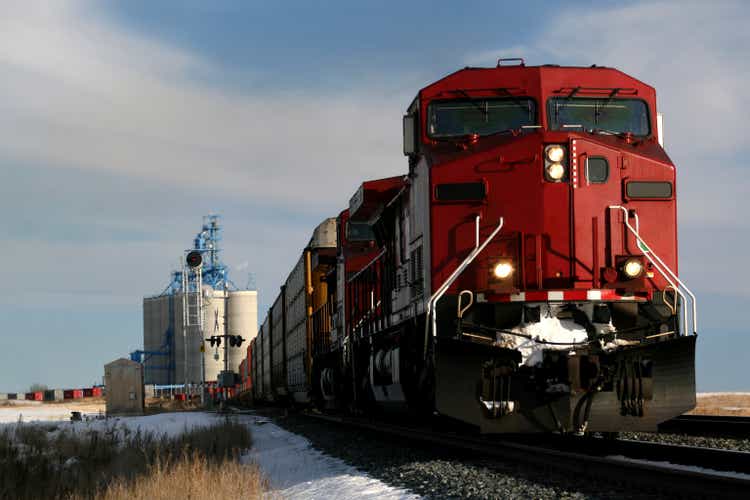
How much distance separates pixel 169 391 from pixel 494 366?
82.1 m

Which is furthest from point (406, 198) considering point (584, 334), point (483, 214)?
point (584, 334)

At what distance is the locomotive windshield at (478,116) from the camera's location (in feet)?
39.1

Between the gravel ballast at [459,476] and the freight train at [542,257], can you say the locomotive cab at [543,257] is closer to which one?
the freight train at [542,257]

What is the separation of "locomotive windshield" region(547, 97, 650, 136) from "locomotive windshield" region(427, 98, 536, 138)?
0.98 ft

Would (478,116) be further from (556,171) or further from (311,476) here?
(311,476)

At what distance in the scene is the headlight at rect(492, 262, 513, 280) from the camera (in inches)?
430

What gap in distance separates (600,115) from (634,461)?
437 centimetres

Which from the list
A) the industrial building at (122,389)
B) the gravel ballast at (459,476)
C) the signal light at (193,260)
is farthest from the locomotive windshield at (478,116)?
the signal light at (193,260)

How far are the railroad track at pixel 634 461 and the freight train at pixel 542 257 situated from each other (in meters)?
0.44

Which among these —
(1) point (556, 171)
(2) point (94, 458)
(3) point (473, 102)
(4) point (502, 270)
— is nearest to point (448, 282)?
(4) point (502, 270)

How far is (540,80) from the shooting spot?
1188 centimetres

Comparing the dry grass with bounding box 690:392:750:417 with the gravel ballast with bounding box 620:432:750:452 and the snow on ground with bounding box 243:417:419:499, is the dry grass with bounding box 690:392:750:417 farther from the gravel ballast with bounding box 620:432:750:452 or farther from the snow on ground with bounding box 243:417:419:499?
the snow on ground with bounding box 243:417:419:499

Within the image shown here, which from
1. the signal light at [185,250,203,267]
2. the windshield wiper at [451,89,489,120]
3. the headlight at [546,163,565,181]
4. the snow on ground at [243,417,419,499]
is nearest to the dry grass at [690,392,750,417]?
the snow on ground at [243,417,419,499]

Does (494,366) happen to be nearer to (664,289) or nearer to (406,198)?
(664,289)
